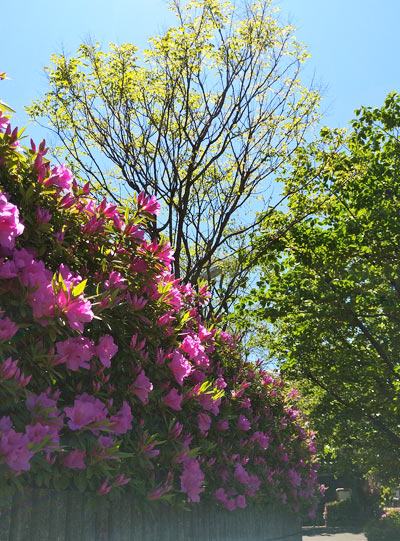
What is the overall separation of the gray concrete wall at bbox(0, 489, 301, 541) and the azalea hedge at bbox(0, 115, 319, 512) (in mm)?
177

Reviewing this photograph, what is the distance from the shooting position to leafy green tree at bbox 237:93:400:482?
13305 mm

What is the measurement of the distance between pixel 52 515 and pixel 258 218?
1158cm

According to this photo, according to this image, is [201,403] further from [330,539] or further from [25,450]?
[330,539]

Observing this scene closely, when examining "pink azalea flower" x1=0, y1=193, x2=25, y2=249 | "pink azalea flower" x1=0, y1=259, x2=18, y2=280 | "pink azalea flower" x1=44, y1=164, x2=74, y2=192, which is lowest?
"pink azalea flower" x1=0, y1=259, x2=18, y2=280

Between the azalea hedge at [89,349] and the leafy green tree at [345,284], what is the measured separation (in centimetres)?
878

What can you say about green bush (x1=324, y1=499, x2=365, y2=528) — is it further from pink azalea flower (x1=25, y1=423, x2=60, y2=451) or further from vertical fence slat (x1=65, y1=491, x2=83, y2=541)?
pink azalea flower (x1=25, y1=423, x2=60, y2=451)

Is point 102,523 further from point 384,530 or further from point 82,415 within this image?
point 384,530

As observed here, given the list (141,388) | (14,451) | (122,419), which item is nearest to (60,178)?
(141,388)

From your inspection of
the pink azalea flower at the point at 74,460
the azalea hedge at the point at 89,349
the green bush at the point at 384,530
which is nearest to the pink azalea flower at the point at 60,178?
the azalea hedge at the point at 89,349

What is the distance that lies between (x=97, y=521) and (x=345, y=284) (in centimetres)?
1056

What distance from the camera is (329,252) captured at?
13836 millimetres

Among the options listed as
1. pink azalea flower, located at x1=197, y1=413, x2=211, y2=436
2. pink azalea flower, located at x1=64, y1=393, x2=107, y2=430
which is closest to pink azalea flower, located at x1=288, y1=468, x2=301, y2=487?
pink azalea flower, located at x1=197, y1=413, x2=211, y2=436

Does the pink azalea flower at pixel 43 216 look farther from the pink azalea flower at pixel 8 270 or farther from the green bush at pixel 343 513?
the green bush at pixel 343 513

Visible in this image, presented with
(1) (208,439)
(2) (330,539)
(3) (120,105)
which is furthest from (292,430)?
(2) (330,539)
